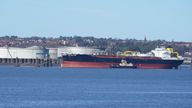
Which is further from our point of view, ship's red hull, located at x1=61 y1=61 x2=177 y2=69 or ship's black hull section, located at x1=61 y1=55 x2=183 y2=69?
ship's red hull, located at x1=61 y1=61 x2=177 y2=69

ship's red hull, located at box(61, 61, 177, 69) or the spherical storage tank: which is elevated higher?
the spherical storage tank

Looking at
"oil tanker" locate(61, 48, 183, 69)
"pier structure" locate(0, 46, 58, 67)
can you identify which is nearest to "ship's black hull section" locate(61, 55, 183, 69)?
"oil tanker" locate(61, 48, 183, 69)

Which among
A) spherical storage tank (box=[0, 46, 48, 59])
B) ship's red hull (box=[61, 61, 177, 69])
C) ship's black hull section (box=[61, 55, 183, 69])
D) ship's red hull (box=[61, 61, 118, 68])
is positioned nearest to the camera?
ship's black hull section (box=[61, 55, 183, 69])

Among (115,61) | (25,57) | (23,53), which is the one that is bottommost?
(115,61)

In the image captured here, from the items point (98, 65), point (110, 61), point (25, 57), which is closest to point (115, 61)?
point (110, 61)

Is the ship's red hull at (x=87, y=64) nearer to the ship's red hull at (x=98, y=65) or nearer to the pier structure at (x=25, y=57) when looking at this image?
the ship's red hull at (x=98, y=65)

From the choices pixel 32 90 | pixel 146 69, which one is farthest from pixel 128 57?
pixel 32 90

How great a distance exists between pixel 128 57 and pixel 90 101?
81373 millimetres

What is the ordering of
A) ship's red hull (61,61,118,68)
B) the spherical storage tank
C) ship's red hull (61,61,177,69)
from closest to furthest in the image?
ship's red hull (61,61,118,68)
ship's red hull (61,61,177,69)
the spherical storage tank

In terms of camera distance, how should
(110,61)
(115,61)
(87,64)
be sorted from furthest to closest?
(115,61)
(87,64)
(110,61)

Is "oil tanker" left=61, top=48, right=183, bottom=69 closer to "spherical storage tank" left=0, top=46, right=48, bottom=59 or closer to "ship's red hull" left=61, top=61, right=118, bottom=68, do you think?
"ship's red hull" left=61, top=61, right=118, bottom=68

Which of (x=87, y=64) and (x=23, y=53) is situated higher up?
(x=23, y=53)

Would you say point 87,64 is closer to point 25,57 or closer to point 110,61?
point 110,61

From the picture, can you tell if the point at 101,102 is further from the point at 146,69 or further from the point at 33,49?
the point at 33,49
